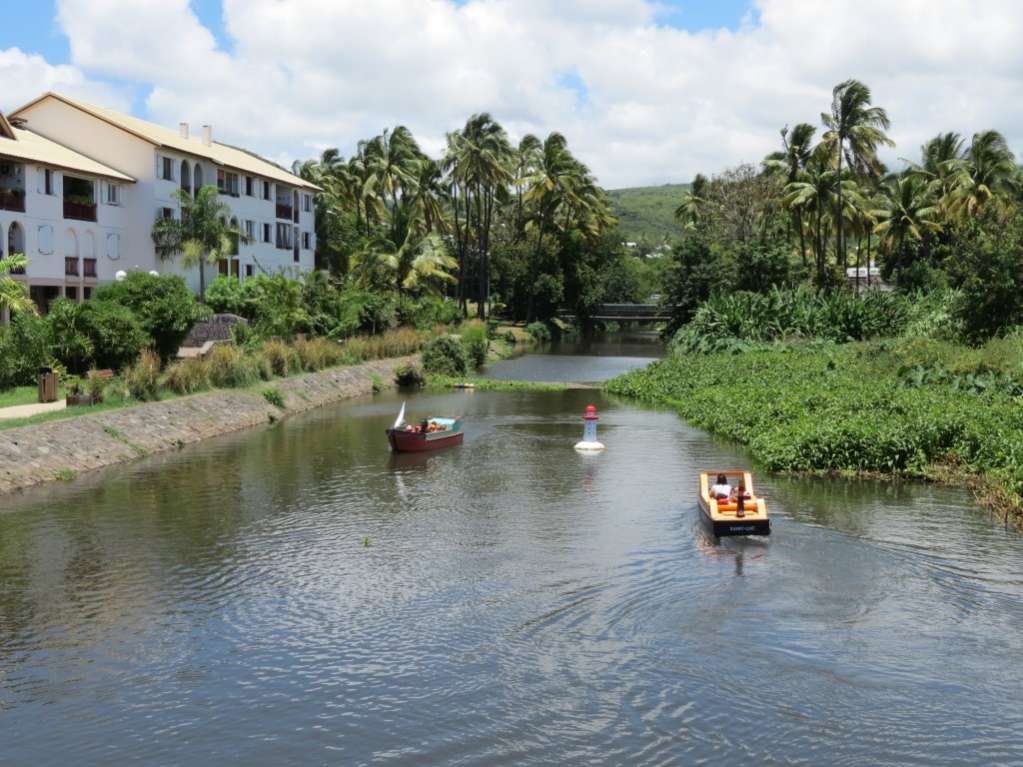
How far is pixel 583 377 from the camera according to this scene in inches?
2434

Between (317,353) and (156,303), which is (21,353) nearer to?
(156,303)

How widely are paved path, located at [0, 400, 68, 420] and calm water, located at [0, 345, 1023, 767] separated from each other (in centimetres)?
430

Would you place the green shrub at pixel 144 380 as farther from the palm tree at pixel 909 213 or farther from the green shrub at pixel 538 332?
the green shrub at pixel 538 332

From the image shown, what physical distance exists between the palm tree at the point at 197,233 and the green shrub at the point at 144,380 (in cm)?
2631

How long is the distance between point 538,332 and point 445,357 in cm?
3621

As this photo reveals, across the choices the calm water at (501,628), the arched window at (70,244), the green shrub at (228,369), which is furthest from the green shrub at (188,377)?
the arched window at (70,244)

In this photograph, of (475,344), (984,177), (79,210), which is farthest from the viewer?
(984,177)

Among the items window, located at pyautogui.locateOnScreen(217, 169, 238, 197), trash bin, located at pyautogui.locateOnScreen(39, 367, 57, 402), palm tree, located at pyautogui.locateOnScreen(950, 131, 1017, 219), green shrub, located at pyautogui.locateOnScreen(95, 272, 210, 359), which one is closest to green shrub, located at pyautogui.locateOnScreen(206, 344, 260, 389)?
green shrub, located at pyautogui.locateOnScreen(95, 272, 210, 359)

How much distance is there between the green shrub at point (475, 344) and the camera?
217 feet

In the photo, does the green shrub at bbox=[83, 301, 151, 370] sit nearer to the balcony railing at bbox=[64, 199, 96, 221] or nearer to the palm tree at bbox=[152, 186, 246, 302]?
the balcony railing at bbox=[64, 199, 96, 221]

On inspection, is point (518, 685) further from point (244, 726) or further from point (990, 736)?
point (990, 736)

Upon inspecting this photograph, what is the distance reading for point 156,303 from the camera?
40531 millimetres

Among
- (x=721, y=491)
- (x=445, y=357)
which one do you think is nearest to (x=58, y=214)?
(x=445, y=357)

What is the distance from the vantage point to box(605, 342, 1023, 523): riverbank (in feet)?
89.4
